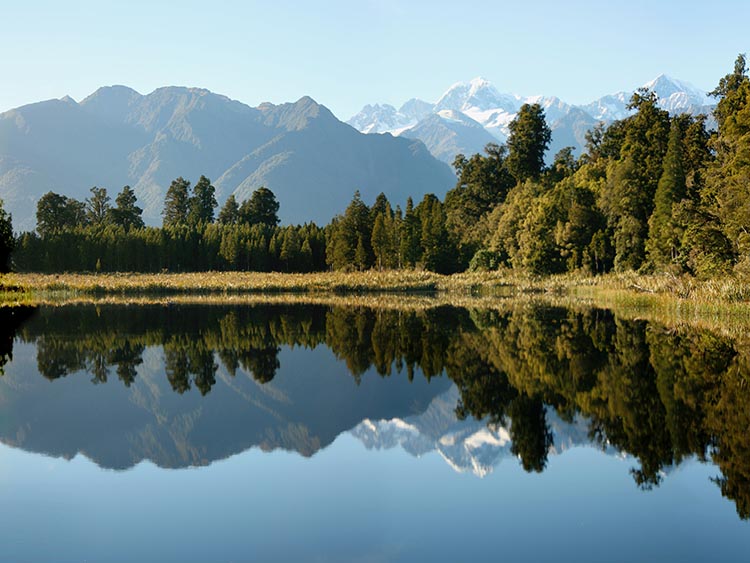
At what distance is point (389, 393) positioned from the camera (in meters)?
19.1

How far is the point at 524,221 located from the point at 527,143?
22635mm

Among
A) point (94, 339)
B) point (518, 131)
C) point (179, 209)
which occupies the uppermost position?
point (518, 131)

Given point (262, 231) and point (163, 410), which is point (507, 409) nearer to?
point (163, 410)

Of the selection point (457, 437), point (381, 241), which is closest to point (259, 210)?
point (381, 241)

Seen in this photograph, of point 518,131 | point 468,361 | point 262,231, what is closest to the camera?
point 468,361

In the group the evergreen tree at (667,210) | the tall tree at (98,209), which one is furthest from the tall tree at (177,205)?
the evergreen tree at (667,210)

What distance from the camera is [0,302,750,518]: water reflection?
13.7 m

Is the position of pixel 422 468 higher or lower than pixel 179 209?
lower

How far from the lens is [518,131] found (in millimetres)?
106250

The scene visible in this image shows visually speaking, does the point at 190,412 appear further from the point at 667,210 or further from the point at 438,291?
the point at 438,291

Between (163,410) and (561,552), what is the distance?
1099cm

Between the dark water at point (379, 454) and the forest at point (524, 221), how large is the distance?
91.2 ft

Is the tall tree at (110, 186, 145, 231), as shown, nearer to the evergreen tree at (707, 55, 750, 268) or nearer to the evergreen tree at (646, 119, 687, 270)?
the evergreen tree at (646, 119, 687, 270)

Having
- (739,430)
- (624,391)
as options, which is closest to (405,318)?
(624,391)
